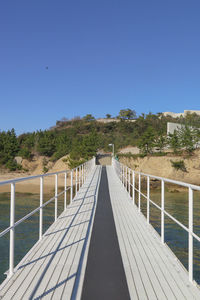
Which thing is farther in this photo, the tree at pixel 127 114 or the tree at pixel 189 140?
the tree at pixel 127 114

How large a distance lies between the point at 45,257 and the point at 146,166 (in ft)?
103

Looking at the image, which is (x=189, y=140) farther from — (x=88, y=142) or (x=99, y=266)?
(x=99, y=266)

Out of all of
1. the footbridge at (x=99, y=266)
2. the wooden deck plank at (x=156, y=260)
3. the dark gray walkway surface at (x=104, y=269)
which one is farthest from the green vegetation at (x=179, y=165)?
the dark gray walkway surface at (x=104, y=269)

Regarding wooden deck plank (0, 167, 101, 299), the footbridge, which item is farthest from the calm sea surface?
the footbridge

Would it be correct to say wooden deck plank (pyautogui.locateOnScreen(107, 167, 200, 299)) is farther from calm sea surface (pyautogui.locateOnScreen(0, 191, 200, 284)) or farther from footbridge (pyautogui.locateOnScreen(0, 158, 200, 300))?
calm sea surface (pyautogui.locateOnScreen(0, 191, 200, 284))

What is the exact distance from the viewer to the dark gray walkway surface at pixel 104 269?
2.35m

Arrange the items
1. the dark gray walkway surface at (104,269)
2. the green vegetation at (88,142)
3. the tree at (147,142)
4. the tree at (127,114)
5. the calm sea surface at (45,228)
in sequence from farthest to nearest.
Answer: the tree at (127,114) < the tree at (147,142) < the green vegetation at (88,142) < the calm sea surface at (45,228) < the dark gray walkway surface at (104,269)

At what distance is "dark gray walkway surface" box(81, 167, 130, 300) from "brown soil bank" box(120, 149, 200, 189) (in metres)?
28.1

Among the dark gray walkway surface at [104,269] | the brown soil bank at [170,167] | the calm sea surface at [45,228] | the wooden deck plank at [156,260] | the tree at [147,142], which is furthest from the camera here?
the tree at [147,142]

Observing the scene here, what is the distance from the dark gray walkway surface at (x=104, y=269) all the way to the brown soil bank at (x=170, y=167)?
1106 inches

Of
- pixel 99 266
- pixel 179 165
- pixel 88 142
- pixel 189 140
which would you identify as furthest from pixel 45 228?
pixel 189 140

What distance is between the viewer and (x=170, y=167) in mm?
31969

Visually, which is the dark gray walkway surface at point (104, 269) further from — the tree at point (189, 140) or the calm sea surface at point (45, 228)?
the tree at point (189, 140)

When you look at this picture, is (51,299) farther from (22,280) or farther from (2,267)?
(2,267)
